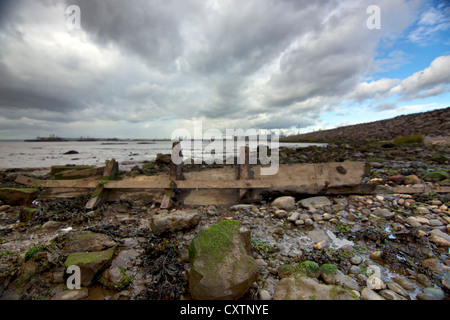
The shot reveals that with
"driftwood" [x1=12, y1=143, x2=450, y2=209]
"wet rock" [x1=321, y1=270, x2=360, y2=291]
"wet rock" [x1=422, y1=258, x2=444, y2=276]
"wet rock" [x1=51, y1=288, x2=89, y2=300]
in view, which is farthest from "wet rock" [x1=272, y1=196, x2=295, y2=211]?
"wet rock" [x1=51, y1=288, x2=89, y2=300]

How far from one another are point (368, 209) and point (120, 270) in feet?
17.0

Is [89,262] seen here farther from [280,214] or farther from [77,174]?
[77,174]

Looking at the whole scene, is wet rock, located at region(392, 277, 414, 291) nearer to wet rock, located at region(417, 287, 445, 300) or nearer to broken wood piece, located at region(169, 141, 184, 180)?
wet rock, located at region(417, 287, 445, 300)

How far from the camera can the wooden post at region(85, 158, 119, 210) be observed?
4895 millimetres

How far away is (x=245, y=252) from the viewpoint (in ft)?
7.98

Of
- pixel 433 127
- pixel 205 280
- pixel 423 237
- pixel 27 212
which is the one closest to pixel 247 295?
pixel 205 280

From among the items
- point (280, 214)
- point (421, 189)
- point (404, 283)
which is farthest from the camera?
point (421, 189)

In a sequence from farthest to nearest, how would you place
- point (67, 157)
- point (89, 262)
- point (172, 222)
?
point (67, 157) → point (172, 222) → point (89, 262)

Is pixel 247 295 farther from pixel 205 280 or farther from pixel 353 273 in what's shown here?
pixel 353 273

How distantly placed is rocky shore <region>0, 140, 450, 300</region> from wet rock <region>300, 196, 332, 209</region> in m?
0.03

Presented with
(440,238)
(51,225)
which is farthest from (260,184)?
(51,225)

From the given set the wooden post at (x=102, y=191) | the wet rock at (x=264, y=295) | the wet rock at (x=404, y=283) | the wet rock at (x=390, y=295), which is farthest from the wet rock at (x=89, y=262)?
the wet rock at (x=404, y=283)

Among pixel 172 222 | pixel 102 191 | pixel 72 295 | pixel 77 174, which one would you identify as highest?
pixel 77 174

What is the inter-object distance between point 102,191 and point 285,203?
4.83 m
